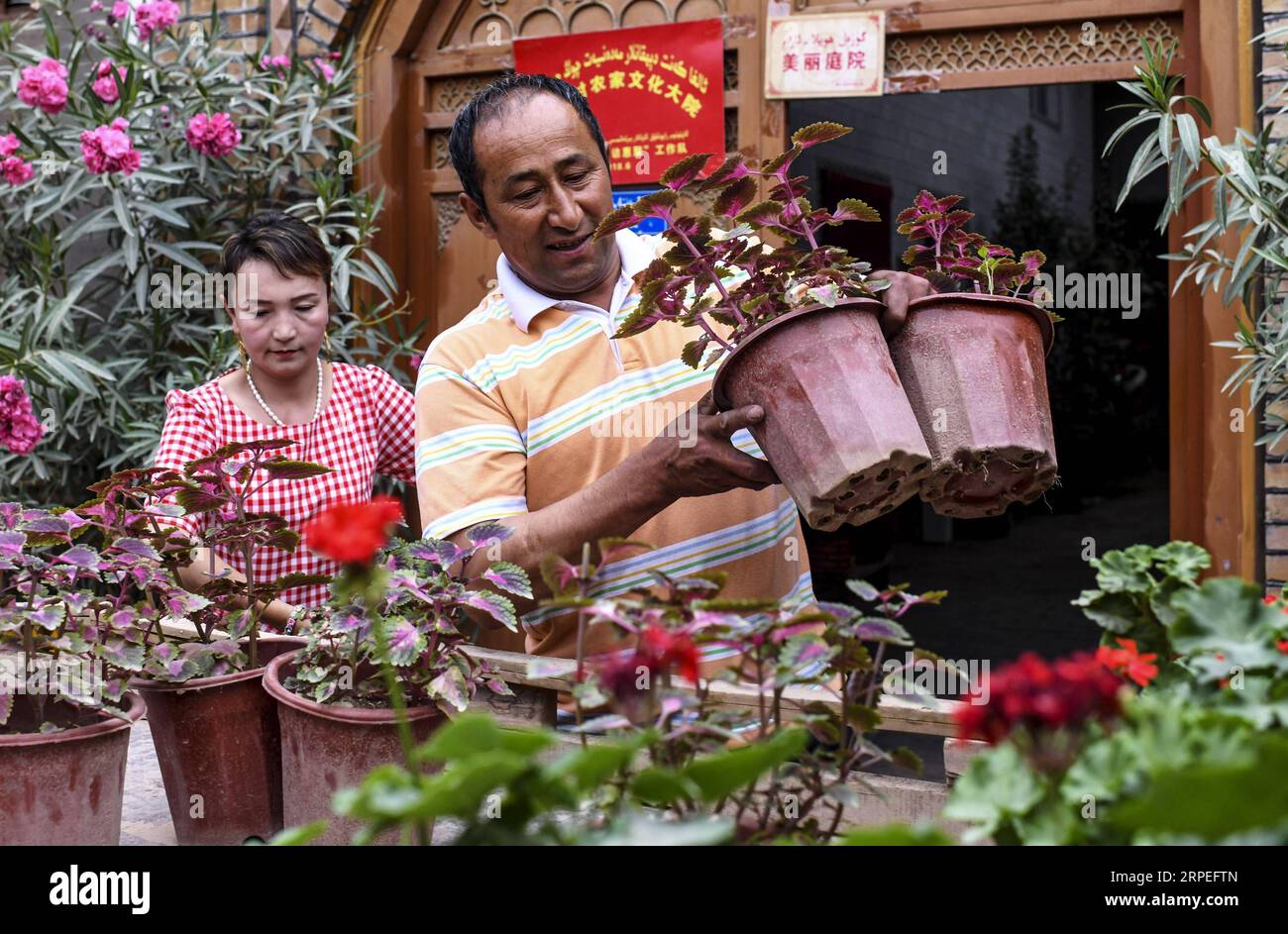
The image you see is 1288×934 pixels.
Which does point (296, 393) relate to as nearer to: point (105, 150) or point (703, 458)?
point (105, 150)

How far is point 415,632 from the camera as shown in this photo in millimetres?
1604

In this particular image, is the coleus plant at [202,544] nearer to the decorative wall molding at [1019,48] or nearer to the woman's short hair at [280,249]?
the woman's short hair at [280,249]

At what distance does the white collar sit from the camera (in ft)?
7.02

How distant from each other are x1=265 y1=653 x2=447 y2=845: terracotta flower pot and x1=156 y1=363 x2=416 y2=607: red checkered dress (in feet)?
3.17

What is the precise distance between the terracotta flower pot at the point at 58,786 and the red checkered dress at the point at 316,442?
940 millimetres

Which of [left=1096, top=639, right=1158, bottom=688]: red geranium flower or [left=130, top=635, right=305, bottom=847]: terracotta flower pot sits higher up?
[left=1096, top=639, right=1158, bottom=688]: red geranium flower

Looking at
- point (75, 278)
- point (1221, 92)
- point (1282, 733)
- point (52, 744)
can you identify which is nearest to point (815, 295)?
point (1282, 733)

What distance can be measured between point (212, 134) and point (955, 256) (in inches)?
125

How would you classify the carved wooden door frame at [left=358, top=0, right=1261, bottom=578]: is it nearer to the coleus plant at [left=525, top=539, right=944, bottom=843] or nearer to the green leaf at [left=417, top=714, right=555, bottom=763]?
the coleus plant at [left=525, top=539, right=944, bottom=843]

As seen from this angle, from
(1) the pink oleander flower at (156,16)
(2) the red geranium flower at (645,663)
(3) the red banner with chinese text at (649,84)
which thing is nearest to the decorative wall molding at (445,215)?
(3) the red banner with chinese text at (649,84)

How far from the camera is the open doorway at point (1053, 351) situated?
7.75 metres

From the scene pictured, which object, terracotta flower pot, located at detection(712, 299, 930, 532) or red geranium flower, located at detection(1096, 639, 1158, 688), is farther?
terracotta flower pot, located at detection(712, 299, 930, 532)

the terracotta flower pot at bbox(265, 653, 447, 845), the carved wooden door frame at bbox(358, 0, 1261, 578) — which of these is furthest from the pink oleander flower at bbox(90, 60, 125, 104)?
the terracotta flower pot at bbox(265, 653, 447, 845)
